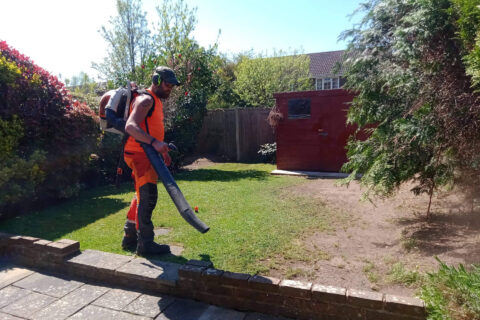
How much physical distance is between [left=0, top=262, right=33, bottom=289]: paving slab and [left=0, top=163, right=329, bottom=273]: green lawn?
66cm

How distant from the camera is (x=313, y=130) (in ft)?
30.5

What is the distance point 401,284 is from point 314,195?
12.0 ft

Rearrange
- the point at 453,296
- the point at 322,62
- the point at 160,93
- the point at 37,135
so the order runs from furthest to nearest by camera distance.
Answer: the point at 322,62 → the point at 37,135 → the point at 160,93 → the point at 453,296

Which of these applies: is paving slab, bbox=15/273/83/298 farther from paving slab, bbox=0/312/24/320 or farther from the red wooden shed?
the red wooden shed

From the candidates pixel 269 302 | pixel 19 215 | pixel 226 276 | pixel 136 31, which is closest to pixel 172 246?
pixel 226 276

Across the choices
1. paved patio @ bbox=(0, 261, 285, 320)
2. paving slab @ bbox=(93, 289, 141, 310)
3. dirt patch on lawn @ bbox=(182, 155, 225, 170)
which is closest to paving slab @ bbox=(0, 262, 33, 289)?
paved patio @ bbox=(0, 261, 285, 320)

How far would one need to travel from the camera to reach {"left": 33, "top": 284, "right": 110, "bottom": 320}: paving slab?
285 cm

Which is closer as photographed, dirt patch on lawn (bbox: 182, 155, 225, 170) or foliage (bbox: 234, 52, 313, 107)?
dirt patch on lawn (bbox: 182, 155, 225, 170)

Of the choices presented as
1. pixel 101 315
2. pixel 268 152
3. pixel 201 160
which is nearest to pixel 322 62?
pixel 268 152

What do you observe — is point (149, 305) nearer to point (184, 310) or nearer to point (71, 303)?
point (184, 310)

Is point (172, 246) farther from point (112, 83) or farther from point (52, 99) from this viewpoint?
point (112, 83)

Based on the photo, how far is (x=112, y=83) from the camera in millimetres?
10508

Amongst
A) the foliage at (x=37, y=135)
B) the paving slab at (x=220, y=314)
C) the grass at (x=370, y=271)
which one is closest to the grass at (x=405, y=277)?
the grass at (x=370, y=271)

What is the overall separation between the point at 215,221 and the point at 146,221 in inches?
57.9
